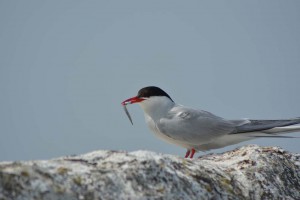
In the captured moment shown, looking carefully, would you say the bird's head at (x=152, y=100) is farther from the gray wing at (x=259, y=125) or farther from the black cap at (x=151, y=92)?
the gray wing at (x=259, y=125)

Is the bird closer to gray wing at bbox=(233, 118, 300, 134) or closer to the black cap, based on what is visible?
gray wing at bbox=(233, 118, 300, 134)

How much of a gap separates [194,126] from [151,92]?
4.09ft

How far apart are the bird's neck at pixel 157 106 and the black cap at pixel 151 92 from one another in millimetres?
108

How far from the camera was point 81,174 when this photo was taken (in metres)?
2.63

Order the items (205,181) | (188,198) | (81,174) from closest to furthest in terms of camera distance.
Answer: (81,174) < (188,198) < (205,181)

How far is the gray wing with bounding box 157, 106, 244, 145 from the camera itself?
7.47 m

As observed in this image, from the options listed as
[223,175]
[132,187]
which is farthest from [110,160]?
[223,175]

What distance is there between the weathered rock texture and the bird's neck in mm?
4023

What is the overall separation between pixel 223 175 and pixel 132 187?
94 centimetres

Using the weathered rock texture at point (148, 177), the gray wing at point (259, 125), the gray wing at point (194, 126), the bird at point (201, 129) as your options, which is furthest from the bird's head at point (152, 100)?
the weathered rock texture at point (148, 177)

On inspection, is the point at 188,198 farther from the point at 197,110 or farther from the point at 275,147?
the point at 197,110

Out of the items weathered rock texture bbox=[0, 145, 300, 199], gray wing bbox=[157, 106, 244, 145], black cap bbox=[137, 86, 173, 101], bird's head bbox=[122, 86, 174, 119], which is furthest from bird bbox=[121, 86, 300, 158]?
weathered rock texture bbox=[0, 145, 300, 199]

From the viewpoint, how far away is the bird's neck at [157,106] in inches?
316

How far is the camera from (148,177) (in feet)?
9.36
